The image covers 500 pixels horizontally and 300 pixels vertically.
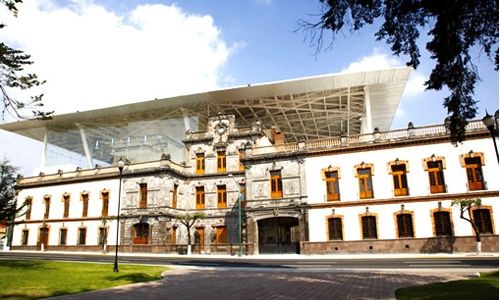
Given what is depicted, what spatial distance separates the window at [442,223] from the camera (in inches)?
1129

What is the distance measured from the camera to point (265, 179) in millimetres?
35375

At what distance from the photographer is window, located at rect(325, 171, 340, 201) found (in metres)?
32.6

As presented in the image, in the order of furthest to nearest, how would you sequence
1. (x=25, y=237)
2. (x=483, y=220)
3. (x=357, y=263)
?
(x=25, y=237)
(x=483, y=220)
(x=357, y=263)

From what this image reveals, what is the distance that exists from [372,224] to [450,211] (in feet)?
19.5

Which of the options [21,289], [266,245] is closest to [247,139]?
[266,245]

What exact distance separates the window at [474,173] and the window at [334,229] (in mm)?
10524

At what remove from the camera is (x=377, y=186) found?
31234 mm

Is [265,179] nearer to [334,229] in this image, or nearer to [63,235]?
[334,229]

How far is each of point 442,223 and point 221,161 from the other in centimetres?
2306

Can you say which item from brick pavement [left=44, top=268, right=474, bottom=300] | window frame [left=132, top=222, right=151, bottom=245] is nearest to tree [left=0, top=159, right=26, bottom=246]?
brick pavement [left=44, top=268, right=474, bottom=300]

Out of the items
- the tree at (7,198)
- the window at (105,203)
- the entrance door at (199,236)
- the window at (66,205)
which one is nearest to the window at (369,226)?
the entrance door at (199,236)

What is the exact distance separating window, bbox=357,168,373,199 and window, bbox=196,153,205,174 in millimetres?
18176

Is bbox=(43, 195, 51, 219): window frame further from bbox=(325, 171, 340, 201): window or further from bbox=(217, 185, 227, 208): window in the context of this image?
bbox=(325, 171, 340, 201): window

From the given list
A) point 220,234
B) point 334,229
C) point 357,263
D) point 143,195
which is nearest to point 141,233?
point 143,195
